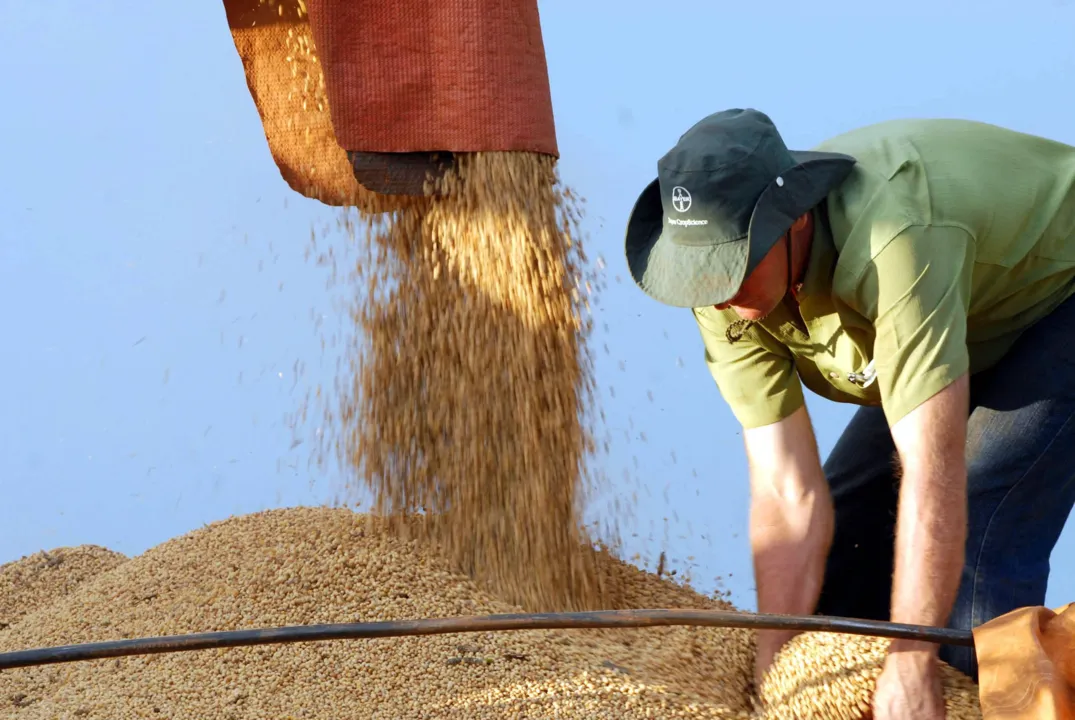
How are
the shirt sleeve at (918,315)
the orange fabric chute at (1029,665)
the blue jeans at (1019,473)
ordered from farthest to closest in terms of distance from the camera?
the blue jeans at (1019,473)
the shirt sleeve at (918,315)
the orange fabric chute at (1029,665)

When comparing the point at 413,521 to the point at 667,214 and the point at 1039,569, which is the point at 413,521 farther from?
the point at 1039,569

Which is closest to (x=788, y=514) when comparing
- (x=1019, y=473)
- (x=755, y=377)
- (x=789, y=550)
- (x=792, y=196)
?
(x=789, y=550)

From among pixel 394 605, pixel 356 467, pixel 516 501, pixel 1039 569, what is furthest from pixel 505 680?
pixel 1039 569

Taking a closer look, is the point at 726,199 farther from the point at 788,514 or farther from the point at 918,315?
the point at 788,514

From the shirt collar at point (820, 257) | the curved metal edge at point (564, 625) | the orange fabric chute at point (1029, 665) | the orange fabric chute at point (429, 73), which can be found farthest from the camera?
the orange fabric chute at point (429, 73)

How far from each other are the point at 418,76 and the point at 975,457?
4.02ft

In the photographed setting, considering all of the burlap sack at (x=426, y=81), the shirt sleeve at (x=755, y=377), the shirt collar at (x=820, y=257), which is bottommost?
A: the shirt sleeve at (x=755, y=377)

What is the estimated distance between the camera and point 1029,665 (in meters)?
1.11

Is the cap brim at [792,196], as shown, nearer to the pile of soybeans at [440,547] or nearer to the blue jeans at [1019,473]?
the blue jeans at [1019,473]

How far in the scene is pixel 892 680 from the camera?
1498mm

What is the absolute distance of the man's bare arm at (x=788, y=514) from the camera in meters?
1.87

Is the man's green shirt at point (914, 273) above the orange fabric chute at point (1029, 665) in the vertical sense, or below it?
above

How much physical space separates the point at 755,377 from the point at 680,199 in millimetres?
437

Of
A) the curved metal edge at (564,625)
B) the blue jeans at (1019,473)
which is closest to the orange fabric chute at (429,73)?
the blue jeans at (1019,473)
